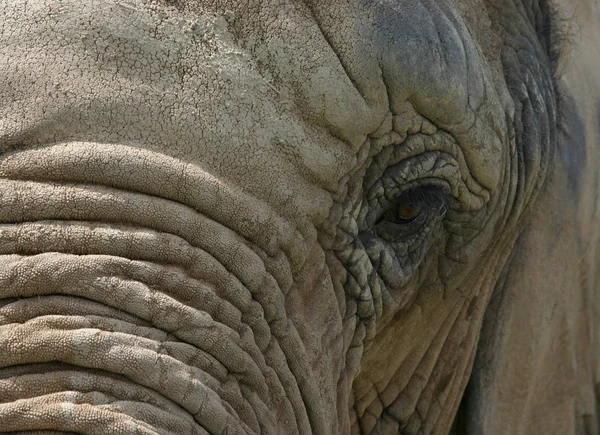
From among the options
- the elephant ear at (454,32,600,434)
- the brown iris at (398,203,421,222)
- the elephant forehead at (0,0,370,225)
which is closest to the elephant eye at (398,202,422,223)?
the brown iris at (398,203,421,222)

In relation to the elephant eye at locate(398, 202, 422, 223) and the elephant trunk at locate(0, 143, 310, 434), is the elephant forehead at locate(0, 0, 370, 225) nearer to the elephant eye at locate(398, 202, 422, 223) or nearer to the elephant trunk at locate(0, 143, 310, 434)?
the elephant trunk at locate(0, 143, 310, 434)

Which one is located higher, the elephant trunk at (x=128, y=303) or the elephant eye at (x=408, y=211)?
the elephant eye at (x=408, y=211)

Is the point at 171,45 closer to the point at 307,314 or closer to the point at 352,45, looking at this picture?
the point at 352,45

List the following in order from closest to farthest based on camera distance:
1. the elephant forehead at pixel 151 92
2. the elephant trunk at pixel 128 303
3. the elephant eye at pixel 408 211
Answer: the elephant trunk at pixel 128 303
the elephant forehead at pixel 151 92
the elephant eye at pixel 408 211

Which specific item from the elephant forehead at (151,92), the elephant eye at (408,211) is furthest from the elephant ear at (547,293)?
the elephant forehead at (151,92)

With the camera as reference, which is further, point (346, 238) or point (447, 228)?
point (447, 228)

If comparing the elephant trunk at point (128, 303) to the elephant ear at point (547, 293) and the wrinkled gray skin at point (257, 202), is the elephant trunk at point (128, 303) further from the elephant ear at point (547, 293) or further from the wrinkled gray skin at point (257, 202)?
the elephant ear at point (547, 293)

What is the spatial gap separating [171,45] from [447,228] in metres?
0.79

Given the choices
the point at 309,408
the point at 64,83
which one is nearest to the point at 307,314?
the point at 309,408

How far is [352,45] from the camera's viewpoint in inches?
87.9

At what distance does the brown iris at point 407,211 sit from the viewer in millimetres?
2431

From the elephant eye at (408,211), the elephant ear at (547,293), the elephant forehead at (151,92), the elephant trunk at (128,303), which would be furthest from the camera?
the elephant ear at (547,293)

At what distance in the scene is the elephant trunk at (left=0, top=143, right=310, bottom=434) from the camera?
5.90 ft

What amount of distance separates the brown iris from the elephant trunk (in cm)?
40
